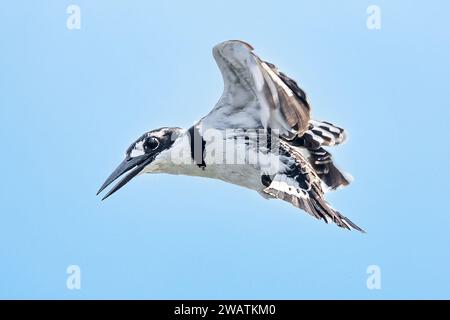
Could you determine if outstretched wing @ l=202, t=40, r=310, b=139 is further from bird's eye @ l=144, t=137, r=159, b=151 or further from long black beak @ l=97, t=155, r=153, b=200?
long black beak @ l=97, t=155, r=153, b=200

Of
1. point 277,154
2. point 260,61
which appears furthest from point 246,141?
point 260,61

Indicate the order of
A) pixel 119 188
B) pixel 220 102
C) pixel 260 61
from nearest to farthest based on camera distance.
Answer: pixel 260 61 → pixel 220 102 → pixel 119 188

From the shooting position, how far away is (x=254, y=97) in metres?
9.77

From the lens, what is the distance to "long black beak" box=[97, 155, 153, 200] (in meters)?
10.5

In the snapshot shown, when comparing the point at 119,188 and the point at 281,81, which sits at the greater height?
the point at 281,81

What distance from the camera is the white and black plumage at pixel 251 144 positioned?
9438 mm

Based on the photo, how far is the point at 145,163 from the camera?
10.5 meters

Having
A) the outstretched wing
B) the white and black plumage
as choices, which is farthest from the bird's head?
the outstretched wing

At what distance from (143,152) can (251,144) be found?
1.14m

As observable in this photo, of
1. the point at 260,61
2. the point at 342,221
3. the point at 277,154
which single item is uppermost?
the point at 260,61

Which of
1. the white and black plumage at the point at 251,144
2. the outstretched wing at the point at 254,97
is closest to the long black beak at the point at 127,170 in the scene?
the white and black plumage at the point at 251,144

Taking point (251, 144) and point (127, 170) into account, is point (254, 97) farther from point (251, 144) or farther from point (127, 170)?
point (127, 170)

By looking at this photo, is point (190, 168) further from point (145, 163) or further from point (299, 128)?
point (299, 128)

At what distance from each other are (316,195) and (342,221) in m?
0.35
